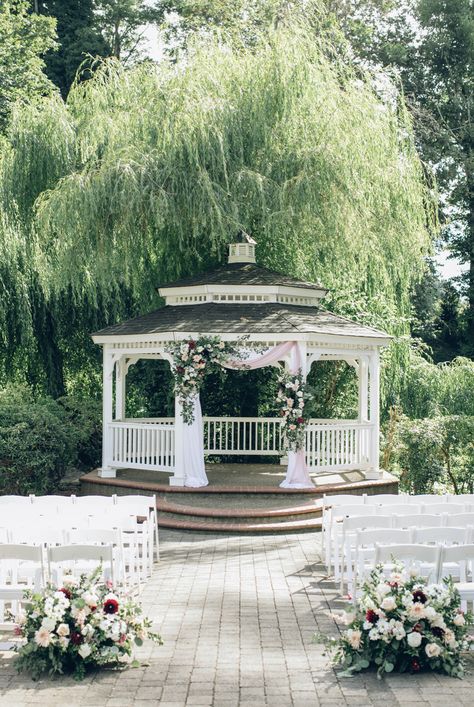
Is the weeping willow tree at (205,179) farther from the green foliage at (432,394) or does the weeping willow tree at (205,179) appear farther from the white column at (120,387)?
the green foliage at (432,394)

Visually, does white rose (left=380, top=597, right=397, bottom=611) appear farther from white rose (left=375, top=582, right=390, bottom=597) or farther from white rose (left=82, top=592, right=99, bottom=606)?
white rose (left=82, top=592, right=99, bottom=606)

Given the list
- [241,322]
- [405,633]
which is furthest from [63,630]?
[241,322]

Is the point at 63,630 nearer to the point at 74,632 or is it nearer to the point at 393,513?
the point at 74,632

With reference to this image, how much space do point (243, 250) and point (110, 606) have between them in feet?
39.0

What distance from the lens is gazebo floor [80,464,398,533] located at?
45.2ft

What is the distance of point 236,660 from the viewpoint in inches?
282

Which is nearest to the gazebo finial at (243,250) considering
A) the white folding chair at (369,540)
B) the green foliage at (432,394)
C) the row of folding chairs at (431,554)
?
the green foliage at (432,394)

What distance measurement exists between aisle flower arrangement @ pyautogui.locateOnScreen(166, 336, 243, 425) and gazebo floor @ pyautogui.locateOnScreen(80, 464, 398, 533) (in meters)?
1.38

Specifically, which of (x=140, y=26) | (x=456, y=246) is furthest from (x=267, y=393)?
(x=140, y=26)

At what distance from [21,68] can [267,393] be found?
37.4 feet

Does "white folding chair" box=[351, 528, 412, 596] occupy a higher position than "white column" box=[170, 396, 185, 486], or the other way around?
"white column" box=[170, 396, 185, 486]

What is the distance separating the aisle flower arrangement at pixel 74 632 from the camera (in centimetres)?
678

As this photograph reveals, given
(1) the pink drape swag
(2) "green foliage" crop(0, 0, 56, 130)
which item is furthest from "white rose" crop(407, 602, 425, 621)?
(2) "green foliage" crop(0, 0, 56, 130)

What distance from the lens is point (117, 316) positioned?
66.1 ft
